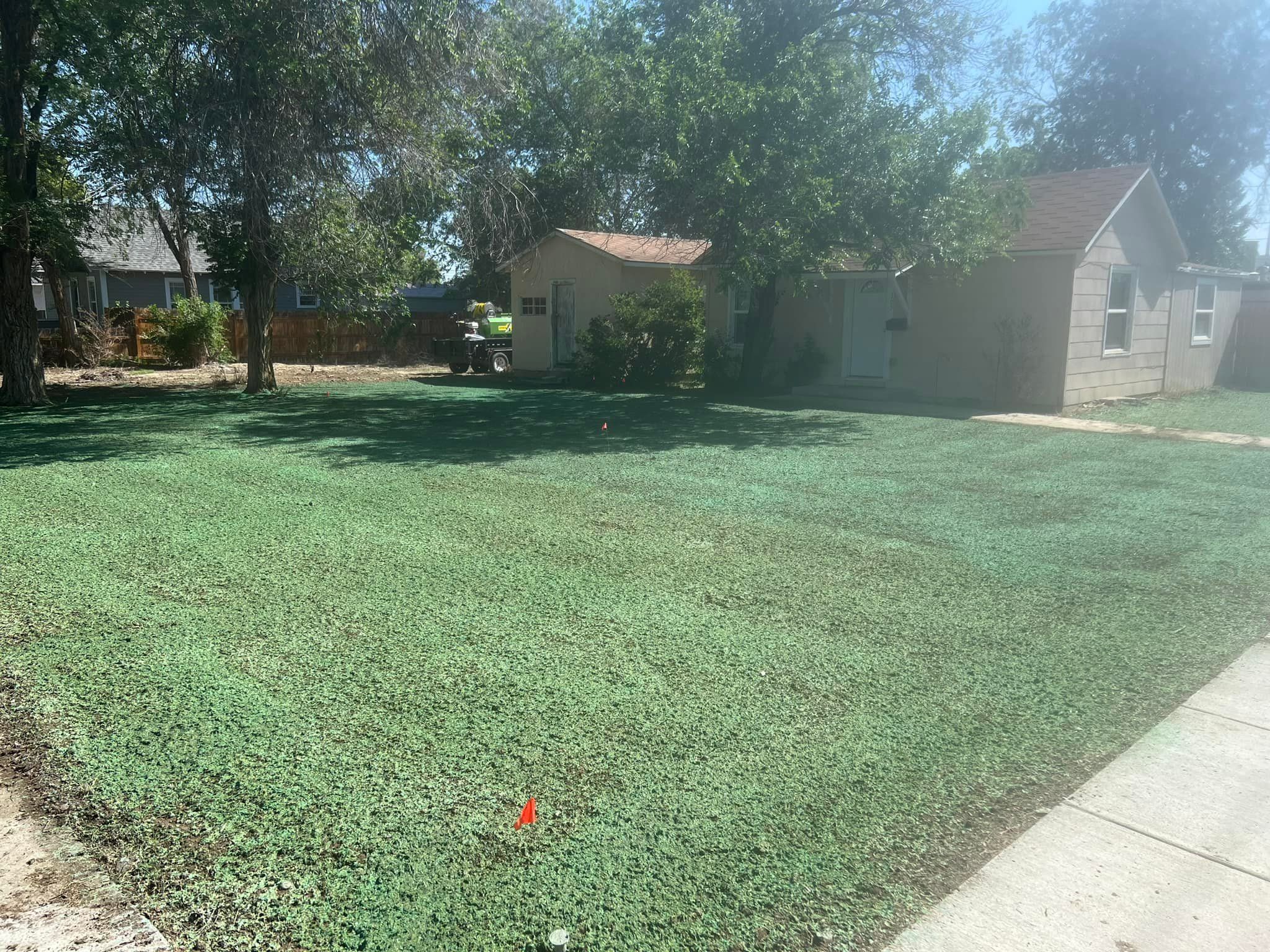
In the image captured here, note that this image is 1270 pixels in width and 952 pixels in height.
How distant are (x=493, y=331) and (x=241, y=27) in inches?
566

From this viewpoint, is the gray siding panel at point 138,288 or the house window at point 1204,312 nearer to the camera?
the house window at point 1204,312

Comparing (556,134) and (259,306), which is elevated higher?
(556,134)

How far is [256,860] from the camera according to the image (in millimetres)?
2873

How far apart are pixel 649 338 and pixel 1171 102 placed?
23699 mm

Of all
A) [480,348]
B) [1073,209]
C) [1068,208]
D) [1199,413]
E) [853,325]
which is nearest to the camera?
[1199,413]

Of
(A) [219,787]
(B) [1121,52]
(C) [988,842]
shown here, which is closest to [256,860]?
(A) [219,787]

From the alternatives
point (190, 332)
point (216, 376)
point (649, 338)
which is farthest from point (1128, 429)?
point (190, 332)

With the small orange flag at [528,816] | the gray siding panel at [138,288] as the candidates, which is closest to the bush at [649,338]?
the small orange flag at [528,816]

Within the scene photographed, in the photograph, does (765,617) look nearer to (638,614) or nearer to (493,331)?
(638,614)

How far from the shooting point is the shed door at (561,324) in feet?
75.8

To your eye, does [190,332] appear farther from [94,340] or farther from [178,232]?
[178,232]

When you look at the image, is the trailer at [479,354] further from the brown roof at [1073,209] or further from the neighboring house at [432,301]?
the neighboring house at [432,301]

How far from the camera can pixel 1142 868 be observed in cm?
295

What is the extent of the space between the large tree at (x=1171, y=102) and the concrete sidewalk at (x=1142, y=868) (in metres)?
31.2
